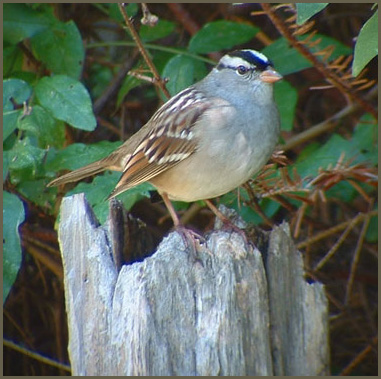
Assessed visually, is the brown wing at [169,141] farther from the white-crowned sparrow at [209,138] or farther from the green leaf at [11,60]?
the green leaf at [11,60]

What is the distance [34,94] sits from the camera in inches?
105

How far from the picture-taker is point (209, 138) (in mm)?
2506

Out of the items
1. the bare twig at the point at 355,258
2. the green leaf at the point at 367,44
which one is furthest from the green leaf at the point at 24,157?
the bare twig at the point at 355,258

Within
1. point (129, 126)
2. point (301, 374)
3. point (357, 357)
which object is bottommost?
point (357, 357)

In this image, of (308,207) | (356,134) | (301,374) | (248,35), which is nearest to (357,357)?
(308,207)

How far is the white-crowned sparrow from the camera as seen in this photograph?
249cm

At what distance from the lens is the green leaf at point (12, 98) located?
2.55 metres

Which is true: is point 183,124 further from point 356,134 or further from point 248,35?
point 356,134

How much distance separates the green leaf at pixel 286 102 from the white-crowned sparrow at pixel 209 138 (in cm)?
20

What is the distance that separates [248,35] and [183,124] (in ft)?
1.63

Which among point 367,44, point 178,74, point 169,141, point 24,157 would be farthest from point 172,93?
point 367,44

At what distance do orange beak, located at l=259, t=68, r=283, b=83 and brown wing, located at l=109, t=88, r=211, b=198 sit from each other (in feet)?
0.63

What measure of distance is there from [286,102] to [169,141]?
19.6 inches

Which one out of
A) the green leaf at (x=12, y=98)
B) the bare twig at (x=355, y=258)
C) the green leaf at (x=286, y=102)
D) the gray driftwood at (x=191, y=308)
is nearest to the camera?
the gray driftwood at (x=191, y=308)
